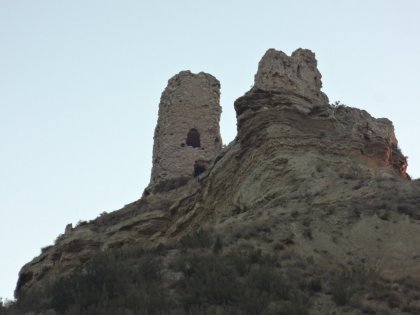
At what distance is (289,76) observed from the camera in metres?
27.4

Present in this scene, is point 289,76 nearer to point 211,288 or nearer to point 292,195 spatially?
point 292,195

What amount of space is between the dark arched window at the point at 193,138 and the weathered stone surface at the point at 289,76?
5579 millimetres

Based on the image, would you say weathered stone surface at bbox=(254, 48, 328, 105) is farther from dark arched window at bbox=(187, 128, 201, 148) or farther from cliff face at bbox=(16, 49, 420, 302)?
dark arched window at bbox=(187, 128, 201, 148)

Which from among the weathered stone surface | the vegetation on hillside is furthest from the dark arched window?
the vegetation on hillside

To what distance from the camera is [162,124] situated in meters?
33.0

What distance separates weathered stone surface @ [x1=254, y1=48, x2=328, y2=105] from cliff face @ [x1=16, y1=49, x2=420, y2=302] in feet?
0.17

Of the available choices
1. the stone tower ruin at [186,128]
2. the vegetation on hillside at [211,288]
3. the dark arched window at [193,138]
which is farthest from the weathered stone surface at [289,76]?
the vegetation on hillside at [211,288]

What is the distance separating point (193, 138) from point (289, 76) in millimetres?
6698

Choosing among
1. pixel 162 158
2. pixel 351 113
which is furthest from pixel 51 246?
pixel 351 113

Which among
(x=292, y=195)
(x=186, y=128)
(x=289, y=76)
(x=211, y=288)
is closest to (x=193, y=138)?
(x=186, y=128)

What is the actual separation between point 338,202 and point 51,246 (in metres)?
12.2

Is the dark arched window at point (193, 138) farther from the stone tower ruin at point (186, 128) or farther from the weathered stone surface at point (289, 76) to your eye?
the weathered stone surface at point (289, 76)

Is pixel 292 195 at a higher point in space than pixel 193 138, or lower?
lower

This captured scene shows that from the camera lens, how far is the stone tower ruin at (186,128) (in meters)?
31.3
